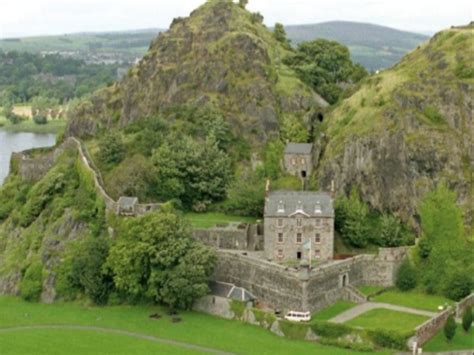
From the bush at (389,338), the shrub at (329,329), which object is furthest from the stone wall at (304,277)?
the bush at (389,338)

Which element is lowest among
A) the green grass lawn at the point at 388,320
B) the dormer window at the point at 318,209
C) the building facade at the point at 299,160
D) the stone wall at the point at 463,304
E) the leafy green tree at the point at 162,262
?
the green grass lawn at the point at 388,320

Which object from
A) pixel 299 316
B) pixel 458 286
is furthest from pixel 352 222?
pixel 299 316

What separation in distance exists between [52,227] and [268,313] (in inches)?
1109

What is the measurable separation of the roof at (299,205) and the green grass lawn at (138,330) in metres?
10.8

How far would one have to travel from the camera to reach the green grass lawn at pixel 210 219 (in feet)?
268

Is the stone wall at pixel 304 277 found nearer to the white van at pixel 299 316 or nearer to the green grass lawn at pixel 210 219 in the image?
the white van at pixel 299 316

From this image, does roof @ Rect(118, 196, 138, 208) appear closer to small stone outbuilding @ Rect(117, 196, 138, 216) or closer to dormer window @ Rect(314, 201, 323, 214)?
small stone outbuilding @ Rect(117, 196, 138, 216)

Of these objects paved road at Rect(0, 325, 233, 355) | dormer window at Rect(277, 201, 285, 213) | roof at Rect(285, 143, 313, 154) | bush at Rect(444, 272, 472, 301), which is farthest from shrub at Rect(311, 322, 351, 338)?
roof at Rect(285, 143, 313, 154)

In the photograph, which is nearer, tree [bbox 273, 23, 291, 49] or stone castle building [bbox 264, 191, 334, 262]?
stone castle building [bbox 264, 191, 334, 262]

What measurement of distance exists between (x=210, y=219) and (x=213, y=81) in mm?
22815

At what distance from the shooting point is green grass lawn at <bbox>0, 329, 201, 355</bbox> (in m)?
64.3

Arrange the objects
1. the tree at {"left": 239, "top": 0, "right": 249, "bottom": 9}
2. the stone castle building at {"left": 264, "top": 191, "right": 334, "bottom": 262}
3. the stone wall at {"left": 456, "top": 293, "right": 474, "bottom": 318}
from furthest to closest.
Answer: the tree at {"left": 239, "top": 0, "right": 249, "bottom": 9} → the stone castle building at {"left": 264, "top": 191, "right": 334, "bottom": 262} → the stone wall at {"left": 456, "top": 293, "right": 474, "bottom": 318}

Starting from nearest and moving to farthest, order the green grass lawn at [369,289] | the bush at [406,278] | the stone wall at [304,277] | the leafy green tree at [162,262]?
the stone wall at [304,277] → the leafy green tree at [162,262] → the green grass lawn at [369,289] → the bush at [406,278]

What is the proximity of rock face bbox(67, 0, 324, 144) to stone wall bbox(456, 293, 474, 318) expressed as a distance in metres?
33.3
